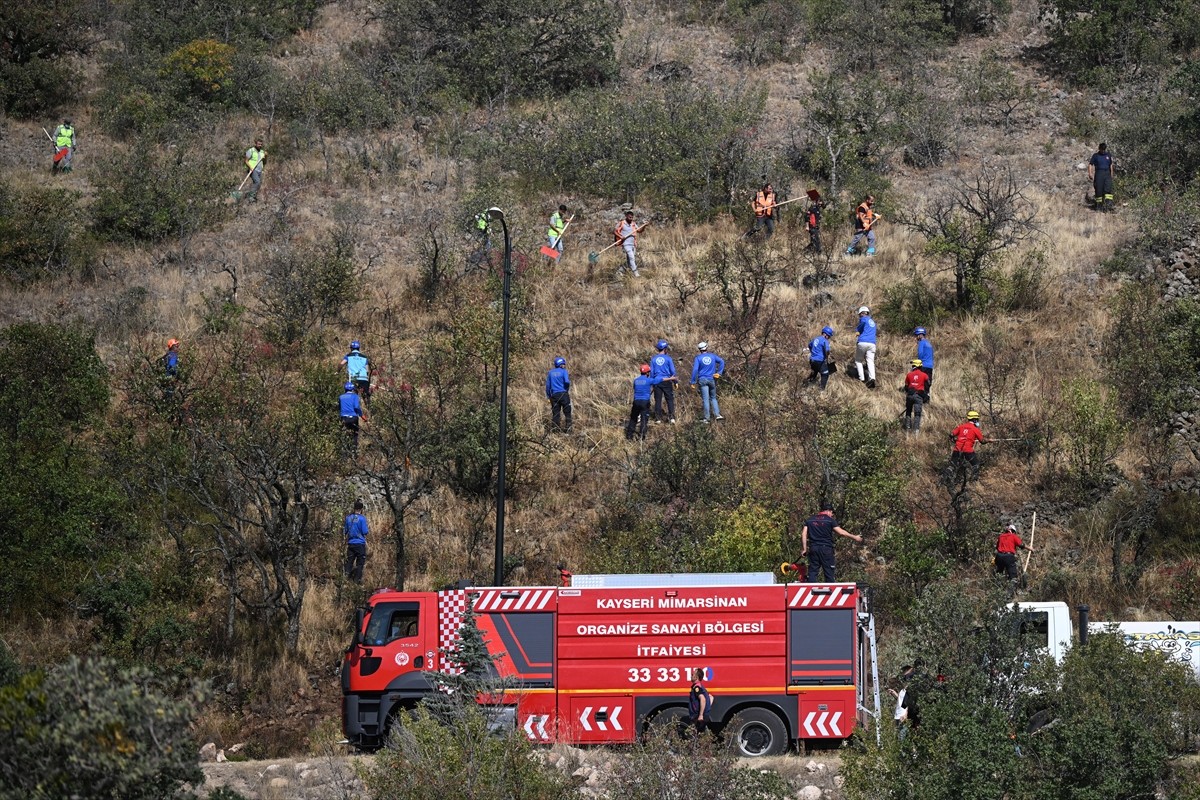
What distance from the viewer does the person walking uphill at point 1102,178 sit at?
34.0m

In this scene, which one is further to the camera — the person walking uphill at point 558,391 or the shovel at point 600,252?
the shovel at point 600,252

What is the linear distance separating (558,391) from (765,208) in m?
9.17

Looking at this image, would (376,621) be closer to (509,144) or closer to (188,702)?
(188,702)

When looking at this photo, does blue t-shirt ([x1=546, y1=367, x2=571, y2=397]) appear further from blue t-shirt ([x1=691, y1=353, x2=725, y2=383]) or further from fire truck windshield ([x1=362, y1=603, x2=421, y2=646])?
fire truck windshield ([x1=362, y1=603, x2=421, y2=646])

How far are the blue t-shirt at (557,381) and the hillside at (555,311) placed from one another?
3.12 feet

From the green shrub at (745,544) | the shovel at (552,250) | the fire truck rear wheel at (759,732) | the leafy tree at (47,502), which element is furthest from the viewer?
the shovel at (552,250)

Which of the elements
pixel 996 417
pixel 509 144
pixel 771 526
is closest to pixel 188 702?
pixel 771 526

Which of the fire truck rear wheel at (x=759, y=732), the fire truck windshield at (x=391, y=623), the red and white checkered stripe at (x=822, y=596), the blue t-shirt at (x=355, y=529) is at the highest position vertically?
the red and white checkered stripe at (x=822, y=596)

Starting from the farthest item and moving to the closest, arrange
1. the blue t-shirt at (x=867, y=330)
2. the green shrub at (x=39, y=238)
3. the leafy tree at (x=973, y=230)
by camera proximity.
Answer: the green shrub at (x=39, y=238)
the leafy tree at (x=973, y=230)
the blue t-shirt at (x=867, y=330)

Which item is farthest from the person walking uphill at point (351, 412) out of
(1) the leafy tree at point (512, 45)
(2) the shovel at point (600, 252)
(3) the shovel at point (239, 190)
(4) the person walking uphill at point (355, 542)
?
(1) the leafy tree at point (512, 45)

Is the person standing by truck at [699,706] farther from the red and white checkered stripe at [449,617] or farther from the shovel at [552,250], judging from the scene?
the shovel at [552,250]

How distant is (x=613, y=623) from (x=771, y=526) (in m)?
5.00

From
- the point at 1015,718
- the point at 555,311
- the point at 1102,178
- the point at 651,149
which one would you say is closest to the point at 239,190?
the point at 651,149

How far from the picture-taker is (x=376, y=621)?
18734 mm
